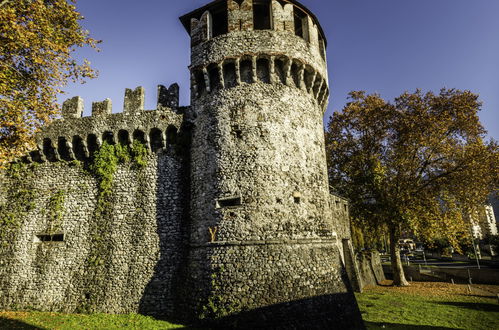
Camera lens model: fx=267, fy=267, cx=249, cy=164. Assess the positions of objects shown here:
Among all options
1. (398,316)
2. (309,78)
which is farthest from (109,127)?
(398,316)

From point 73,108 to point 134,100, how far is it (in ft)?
11.3

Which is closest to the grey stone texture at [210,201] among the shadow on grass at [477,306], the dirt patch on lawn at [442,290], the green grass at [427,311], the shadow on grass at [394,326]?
the shadow on grass at [394,326]

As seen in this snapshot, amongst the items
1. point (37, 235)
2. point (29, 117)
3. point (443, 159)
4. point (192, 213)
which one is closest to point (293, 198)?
point (192, 213)

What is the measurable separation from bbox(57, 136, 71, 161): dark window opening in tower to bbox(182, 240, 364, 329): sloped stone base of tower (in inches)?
348

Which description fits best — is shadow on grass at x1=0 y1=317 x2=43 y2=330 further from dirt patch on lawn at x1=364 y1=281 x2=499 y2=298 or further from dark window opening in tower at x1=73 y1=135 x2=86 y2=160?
dirt patch on lawn at x1=364 y1=281 x2=499 y2=298

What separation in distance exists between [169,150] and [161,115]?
1748 mm

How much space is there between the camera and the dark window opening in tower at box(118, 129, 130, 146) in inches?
518

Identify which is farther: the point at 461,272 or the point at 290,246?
the point at 461,272

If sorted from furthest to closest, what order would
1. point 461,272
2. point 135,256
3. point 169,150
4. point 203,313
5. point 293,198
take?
point 461,272
point 169,150
point 135,256
point 293,198
point 203,313

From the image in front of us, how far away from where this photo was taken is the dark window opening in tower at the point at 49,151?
45.1ft

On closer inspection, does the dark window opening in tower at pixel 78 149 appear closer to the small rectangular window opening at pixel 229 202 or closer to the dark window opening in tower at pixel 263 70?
the small rectangular window opening at pixel 229 202

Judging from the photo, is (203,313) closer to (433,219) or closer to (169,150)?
(169,150)

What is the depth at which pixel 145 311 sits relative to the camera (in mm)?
10945

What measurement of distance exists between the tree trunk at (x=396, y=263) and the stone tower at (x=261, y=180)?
1082 centimetres
